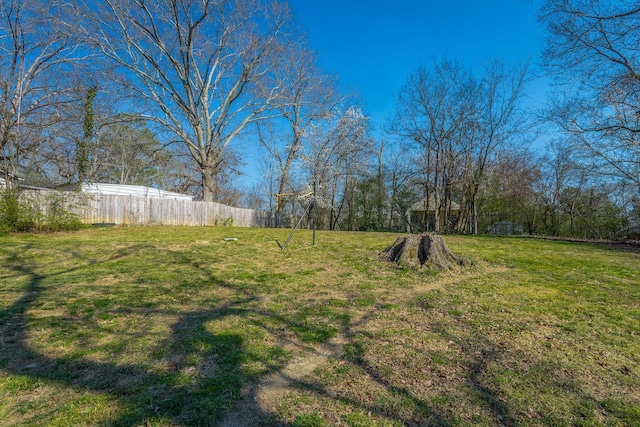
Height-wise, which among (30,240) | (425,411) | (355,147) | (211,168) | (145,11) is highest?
(145,11)

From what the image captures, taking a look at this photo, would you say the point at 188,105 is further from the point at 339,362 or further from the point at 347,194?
the point at 339,362

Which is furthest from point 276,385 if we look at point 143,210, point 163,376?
point 143,210

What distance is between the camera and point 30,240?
850 cm

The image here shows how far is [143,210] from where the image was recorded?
14594 mm

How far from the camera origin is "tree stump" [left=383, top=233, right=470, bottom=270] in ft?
19.7

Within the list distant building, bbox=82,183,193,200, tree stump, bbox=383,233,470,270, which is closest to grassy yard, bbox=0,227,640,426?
tree stump, bbox=383,233,470,270

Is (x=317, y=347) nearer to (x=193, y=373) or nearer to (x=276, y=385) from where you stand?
(x=276, y=385)

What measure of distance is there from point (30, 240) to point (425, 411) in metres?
10.8

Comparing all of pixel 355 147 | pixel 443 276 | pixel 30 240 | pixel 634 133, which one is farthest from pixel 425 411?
pixel 355 147

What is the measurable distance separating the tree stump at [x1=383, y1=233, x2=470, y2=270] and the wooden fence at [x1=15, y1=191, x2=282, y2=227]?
1131cm

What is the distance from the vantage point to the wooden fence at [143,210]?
495 inches

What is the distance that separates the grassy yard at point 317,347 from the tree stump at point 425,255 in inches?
15.3

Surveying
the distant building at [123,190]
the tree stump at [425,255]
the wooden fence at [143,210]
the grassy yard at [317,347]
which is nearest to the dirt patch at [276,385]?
the grassy yard at [317,347]

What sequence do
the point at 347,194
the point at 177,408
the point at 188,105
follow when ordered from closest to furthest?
the point at 177,408
the point at 188,105
the point at 347,194
